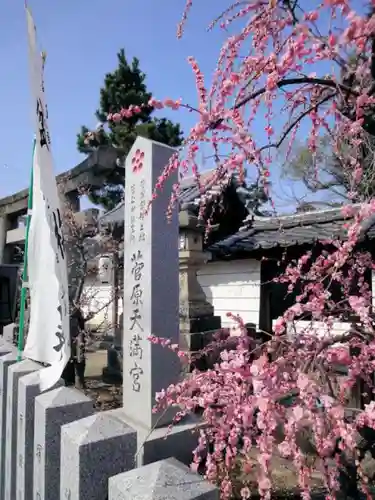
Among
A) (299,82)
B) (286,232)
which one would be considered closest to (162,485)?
(299,82)

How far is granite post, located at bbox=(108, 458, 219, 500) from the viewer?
1261 millimetres

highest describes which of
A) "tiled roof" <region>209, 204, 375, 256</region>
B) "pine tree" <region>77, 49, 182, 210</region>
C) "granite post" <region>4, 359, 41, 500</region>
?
"pine tree" <region>77, 49, 182, 210</region>

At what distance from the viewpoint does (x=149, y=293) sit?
2279mm

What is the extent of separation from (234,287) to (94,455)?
6511 millimetres

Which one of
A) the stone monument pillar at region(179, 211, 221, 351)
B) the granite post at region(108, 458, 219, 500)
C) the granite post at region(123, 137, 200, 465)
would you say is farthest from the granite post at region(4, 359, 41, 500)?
the stone monument pillar at region(179, 211, 221, 351)

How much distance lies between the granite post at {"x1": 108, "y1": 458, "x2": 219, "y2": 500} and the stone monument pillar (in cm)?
412

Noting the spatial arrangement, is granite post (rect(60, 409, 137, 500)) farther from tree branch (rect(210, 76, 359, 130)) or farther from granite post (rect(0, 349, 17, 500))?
granite post (rect(0, 349, 17, 500))

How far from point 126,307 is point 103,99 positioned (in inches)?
622

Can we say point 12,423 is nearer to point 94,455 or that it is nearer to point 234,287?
point 94,455

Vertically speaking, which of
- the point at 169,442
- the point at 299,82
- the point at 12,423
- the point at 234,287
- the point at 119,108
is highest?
the point at 119,108

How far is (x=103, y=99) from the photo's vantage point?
16531mm

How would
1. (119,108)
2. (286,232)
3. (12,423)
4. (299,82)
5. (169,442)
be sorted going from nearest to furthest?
(299,82), (169,442), (12,423), (286,232), (119,108)

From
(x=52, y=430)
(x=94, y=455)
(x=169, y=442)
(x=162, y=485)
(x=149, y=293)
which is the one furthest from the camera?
(x=149, y=293)

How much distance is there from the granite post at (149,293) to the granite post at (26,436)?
563 millimetres
